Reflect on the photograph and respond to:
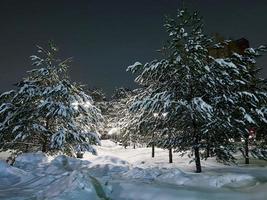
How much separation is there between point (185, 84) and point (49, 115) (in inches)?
A: 331

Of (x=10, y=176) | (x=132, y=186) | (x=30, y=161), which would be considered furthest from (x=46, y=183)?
(x=30, y=161)

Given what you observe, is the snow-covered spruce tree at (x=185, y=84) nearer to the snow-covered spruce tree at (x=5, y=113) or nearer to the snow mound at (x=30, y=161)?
the snow mound at (x=30, y=161)

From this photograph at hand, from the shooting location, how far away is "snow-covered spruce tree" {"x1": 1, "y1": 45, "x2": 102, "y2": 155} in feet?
61.2

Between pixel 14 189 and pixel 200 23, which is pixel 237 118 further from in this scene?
pixel 14 189

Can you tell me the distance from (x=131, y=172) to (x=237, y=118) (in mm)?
5409

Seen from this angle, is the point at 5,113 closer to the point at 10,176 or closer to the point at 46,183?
the point at 10,176

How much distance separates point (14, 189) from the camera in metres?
10.6

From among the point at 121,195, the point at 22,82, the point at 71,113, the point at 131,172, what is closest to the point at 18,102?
the point at 22,82

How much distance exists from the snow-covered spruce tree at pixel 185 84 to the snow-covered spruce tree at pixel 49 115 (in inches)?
219

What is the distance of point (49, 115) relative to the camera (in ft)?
62.0

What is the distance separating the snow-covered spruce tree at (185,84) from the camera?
46.8 ft

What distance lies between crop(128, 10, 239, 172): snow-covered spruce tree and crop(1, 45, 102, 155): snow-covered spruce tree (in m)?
5.56

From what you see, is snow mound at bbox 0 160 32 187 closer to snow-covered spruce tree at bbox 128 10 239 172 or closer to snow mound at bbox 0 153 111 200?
snow mound at bbox 0 153 111 200

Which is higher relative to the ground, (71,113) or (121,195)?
(71,113)
